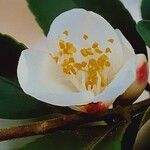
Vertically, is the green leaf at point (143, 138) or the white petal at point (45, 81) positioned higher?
the white petal at point (45, 81)

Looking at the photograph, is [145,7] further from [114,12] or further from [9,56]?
[9,56]

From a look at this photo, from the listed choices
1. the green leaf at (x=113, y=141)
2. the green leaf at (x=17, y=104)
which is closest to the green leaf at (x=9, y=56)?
the green leaf at (x=17, y=104)

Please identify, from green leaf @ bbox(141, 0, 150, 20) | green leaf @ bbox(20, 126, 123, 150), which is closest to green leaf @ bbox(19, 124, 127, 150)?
green leaf @ bbox(20, 126, 123, 150)

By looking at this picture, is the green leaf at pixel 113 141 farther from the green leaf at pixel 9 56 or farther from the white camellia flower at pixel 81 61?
the green leaf at pixel 9 56

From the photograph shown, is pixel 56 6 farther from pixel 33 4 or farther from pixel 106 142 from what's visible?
pixel 106 142

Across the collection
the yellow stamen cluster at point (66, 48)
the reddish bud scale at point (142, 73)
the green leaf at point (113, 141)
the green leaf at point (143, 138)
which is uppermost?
the yellow stamen cluster at point (66, 48)

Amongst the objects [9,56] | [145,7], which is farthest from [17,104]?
[145,7]

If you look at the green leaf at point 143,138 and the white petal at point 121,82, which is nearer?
the white petal at point 121,82
